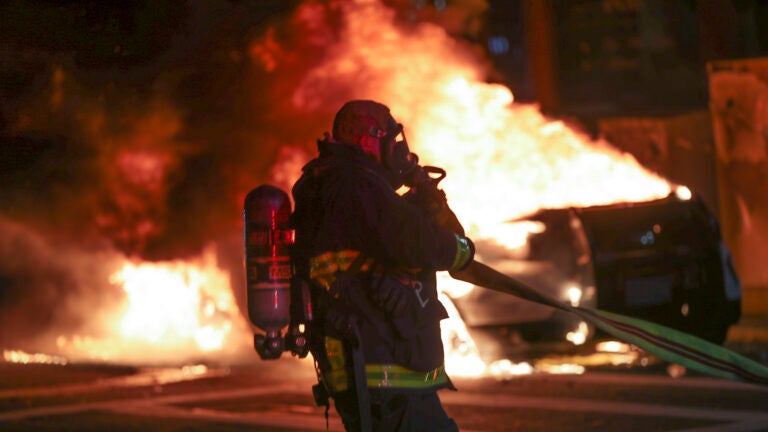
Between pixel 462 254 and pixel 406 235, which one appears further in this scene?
pixel 462 254

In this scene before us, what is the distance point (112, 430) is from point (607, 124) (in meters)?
10.5

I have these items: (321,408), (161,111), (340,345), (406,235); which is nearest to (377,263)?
(406,235)

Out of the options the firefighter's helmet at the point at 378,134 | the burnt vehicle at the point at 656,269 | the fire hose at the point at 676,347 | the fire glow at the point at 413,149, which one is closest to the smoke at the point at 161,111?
the fire glow at the point at 413,149

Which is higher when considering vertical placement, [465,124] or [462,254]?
[465,124]

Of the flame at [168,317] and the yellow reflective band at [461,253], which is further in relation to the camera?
the flame at [168,317]

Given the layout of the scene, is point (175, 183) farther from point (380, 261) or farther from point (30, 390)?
point (380, 261)

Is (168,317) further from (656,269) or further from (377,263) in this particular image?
(377,263)

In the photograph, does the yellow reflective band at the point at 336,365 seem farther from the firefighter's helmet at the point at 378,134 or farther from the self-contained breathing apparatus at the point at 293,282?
the firefighter's helmet at the point at 378,134

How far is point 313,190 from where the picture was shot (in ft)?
14.9

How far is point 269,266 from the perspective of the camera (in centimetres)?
479

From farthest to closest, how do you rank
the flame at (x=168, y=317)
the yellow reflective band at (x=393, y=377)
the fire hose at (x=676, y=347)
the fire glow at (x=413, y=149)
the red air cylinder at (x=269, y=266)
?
1. the flame at (x=168, y=317)
2. the fire glow at (x=413, y=149)
3. the fire hose at (x=676, y=347)
4. the red air cylinder at (x=269, y=266)
5. the yellow reflective band at (x=393, y=377)

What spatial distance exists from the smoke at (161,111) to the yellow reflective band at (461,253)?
32.1 feet

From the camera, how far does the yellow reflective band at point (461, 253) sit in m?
4.39

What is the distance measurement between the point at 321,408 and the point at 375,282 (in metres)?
5.39
